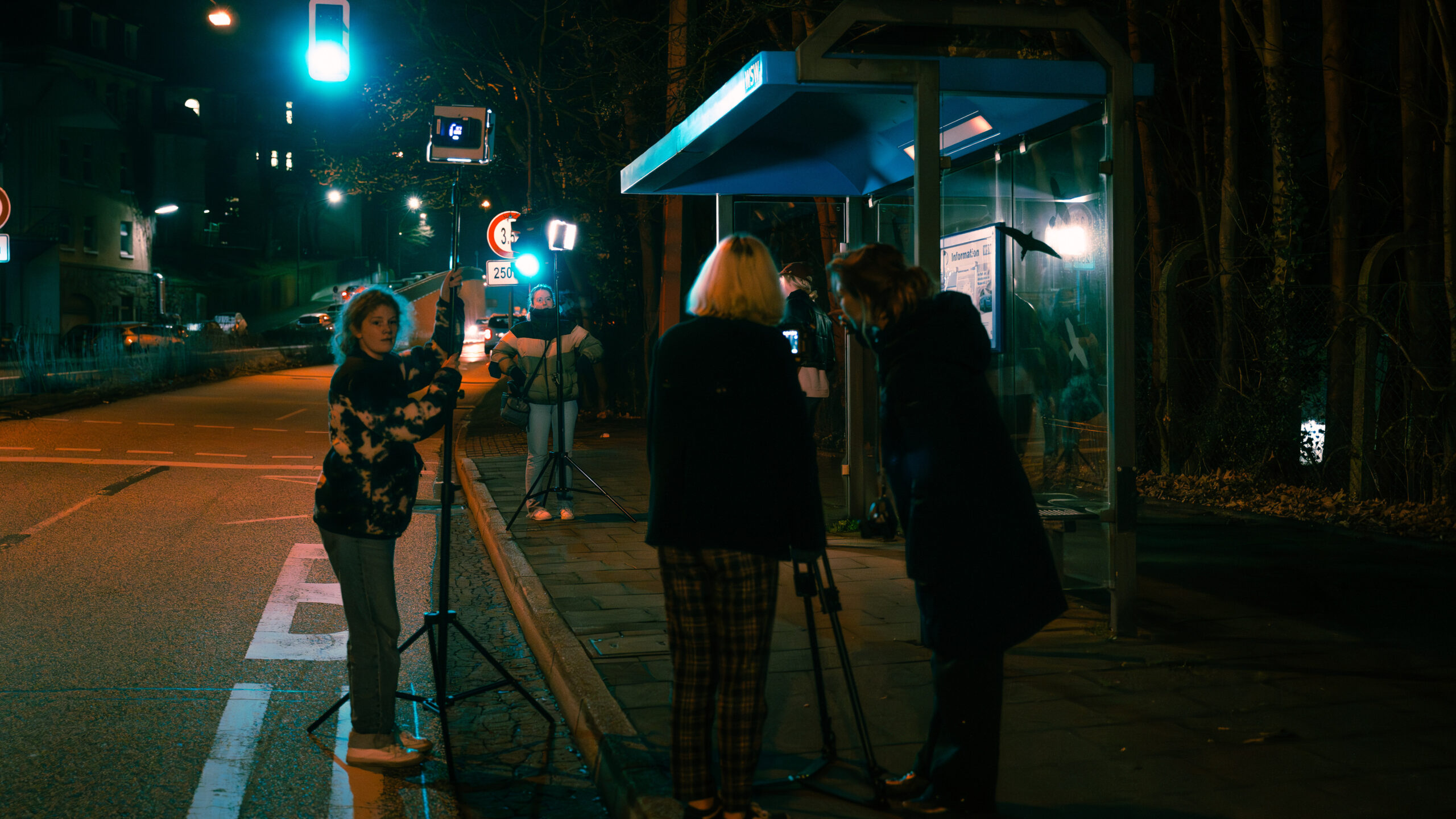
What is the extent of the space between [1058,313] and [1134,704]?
120 inches

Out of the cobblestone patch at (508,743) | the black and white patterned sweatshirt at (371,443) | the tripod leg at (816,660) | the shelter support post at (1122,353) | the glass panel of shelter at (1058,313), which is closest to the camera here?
the tripod leg at (816,660)

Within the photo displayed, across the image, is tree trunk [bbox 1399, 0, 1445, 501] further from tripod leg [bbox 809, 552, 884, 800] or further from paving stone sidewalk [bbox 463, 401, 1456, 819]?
tripod leg [bbox 809, 552, 884, 800]

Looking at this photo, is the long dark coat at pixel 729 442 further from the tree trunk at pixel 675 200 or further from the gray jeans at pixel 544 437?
the tree trunk at pixel 675 200

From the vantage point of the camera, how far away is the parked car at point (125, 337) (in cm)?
2975

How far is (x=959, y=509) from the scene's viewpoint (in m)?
3.46

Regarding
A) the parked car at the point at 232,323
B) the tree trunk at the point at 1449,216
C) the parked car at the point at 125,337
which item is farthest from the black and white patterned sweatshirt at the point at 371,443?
the parked car at the point at 232,323

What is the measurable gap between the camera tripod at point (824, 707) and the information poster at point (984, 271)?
10.5ft

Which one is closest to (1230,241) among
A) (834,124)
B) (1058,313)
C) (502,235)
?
(1058,313)

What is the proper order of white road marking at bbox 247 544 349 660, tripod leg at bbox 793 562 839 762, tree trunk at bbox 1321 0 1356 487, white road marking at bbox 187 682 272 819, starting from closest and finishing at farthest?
tripod leg at bbox 793 562 839 762
white road marking at bbox 187 682 272 819
white road marking at bbox 247 544 349 660
tree trunk at bbox 1321 0 1356 487

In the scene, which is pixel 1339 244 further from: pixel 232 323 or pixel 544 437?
pixel 232 323

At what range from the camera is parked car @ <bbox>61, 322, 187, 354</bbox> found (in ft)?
97.6

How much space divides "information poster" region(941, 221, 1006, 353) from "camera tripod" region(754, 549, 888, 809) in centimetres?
319

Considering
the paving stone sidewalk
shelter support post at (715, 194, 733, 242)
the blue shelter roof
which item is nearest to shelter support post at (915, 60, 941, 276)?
the blue shelter roof

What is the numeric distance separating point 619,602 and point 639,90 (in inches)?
488
